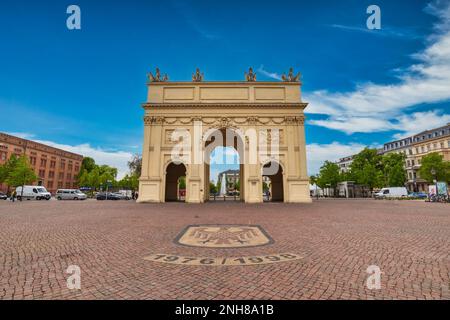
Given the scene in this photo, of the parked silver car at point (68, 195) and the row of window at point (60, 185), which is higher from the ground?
the row of window at point (60, 185)

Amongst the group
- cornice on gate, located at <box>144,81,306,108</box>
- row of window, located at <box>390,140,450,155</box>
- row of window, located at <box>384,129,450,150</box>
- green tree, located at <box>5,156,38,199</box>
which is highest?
row of window, located at <box>384,129,450,150</box>

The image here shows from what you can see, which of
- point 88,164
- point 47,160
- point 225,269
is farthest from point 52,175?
point 225,269

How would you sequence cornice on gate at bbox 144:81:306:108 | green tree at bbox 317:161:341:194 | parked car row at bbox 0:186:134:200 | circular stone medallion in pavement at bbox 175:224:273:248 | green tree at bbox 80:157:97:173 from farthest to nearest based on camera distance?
green tree at bbox 80:157:97:173, green tree at bbox 317:161:341:194, parked car row at bbox 0:186:134:200, cornice on gate at bbox 144:81:306:108, circular stone medallion in pavement at bbox 175:224:273:248

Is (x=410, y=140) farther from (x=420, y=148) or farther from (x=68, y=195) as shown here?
(x=68, y=195)

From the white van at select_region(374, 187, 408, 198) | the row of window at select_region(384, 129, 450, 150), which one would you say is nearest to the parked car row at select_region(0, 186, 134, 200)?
the white van at select_region(374, 187, 408, 198)

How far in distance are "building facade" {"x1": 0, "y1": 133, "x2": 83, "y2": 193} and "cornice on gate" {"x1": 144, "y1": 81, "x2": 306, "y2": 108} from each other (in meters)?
55.6

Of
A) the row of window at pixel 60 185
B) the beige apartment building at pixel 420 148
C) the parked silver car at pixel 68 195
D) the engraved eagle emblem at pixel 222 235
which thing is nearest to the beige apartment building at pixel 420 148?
the beige apartment building at pixel 420 148

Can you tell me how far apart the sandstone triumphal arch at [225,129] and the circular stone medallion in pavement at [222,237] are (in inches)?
755

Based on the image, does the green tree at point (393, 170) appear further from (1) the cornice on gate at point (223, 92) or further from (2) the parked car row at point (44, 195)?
(2) the parked car row at point (44, 195)

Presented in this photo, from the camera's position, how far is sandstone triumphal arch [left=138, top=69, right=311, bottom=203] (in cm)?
2891

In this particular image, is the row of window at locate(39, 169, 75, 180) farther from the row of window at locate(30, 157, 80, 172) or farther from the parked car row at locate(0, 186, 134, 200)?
the parked car row at locate(0, 186, 134, 200)

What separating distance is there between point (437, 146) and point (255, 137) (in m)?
62.7

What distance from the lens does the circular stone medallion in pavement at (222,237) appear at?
24.0 feet
